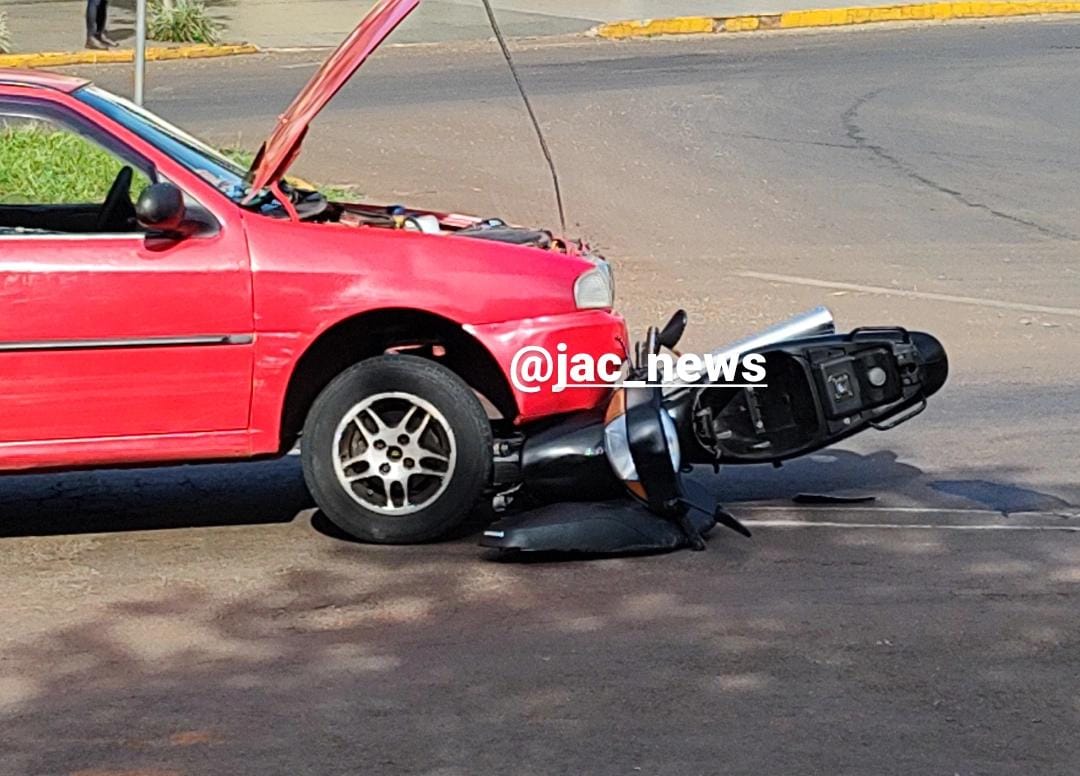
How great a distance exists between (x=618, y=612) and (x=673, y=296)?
550cm

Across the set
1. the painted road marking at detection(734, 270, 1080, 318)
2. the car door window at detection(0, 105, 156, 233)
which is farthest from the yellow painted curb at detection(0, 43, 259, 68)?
the car door window at detection(0, 105, 156, 233)

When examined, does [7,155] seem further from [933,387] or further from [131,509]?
[933,387]

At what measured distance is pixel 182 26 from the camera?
24234 millimetres

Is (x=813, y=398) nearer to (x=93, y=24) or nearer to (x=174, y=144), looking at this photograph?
(x=174, y=144)

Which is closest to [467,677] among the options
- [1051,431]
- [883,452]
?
[883,452]

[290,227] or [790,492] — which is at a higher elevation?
[290,227]

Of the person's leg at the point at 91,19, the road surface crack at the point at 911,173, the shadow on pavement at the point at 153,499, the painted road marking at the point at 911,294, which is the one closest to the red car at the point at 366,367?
the shadow on pavement at the point at 153,499

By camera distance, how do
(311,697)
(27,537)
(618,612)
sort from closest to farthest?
(311,697), (618,612), (27,537)

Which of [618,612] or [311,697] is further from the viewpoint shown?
[618,612]

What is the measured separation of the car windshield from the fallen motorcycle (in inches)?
56.8

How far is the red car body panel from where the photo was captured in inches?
267

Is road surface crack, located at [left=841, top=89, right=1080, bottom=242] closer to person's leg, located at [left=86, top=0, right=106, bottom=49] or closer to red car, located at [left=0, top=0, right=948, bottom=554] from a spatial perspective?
red car, located at [left=0, top=0, right=948, bottom=554]

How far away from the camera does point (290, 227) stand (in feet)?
22.8

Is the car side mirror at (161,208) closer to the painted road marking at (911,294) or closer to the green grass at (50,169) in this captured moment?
the green grass at (50,169)
